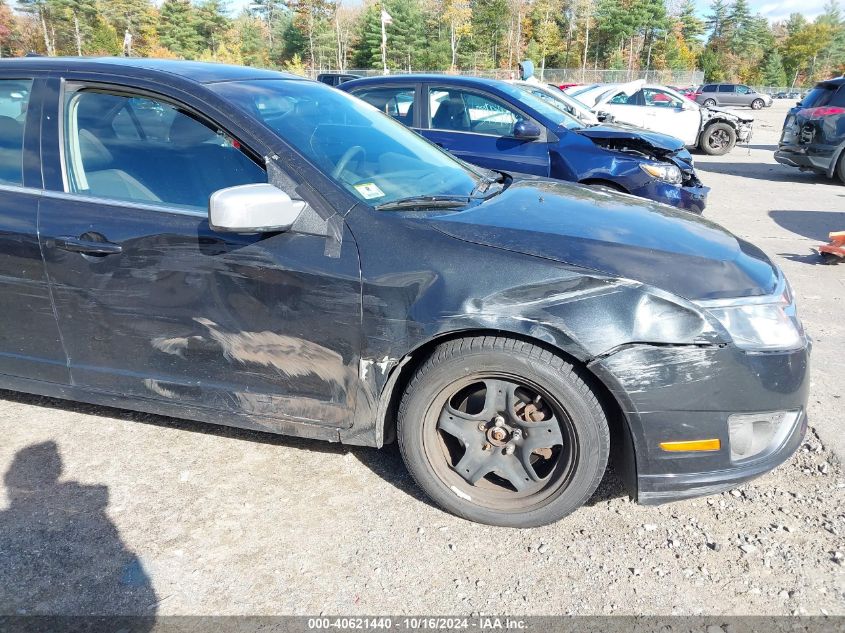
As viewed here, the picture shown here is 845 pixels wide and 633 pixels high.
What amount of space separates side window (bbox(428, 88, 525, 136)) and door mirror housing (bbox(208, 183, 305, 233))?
4555 mm

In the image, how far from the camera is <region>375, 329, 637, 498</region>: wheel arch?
2.29 meters

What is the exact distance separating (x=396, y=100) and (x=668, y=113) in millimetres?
9925

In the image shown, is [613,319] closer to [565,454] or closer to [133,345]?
[565,454]

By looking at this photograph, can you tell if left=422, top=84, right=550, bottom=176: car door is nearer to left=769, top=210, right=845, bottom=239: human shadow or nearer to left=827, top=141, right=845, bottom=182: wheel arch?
left=769, top=210, right=845, bottom=239: human shadow

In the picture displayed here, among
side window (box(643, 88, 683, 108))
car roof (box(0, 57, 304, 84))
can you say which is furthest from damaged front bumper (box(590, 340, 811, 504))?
side window (box(643, 88, 683, 108))

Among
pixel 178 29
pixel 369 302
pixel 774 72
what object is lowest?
pixel 369 302

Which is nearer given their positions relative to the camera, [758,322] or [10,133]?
[758,322]

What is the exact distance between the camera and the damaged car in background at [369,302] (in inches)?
90.9

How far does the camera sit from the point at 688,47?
7856 centimetres

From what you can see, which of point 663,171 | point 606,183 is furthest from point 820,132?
point 606,183

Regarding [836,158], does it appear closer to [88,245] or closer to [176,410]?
[176,410]

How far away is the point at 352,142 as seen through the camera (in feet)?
10.0

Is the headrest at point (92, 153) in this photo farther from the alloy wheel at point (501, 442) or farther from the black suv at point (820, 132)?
the black suv at point (820, 132)

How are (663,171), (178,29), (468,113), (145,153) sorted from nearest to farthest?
(145,153) < (663,171) < (468,113) < (178,29)
